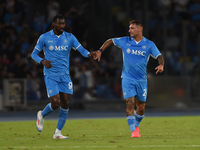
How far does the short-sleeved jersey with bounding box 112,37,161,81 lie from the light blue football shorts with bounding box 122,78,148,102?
0.09 meters

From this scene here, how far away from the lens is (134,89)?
9562 mm

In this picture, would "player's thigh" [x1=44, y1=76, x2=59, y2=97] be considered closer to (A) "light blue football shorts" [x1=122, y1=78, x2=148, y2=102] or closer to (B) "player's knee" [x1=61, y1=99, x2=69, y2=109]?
(B) "player's knee" [x1=61, y1=99, x2=69, y2=109]

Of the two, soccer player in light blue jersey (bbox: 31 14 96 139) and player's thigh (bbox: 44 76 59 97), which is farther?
soccer player in light blue jersey (bbox: 31 14 96 139)

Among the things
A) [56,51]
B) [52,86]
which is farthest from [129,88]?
[56,51]

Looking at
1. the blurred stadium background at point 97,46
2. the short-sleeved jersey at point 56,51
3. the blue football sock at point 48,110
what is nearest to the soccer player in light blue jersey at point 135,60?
the short-sleeved jersey at point 56,51

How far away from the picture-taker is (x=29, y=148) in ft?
24.7

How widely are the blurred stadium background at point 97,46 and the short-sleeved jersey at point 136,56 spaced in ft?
32.9

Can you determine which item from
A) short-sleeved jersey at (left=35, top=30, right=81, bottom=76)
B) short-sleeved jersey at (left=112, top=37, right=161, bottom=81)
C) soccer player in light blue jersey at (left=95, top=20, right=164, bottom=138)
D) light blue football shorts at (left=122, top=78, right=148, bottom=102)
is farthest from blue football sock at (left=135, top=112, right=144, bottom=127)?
short-sleeved jersey at (left=35, top=30, right=81, bottom=76)

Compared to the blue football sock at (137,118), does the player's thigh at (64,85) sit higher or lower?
higher

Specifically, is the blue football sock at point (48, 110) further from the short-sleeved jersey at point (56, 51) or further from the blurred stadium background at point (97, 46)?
the blurred stadium background at point (97, 46)

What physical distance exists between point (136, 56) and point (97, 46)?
44.0ft

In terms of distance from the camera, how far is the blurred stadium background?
20.0 m

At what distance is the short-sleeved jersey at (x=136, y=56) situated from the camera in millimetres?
9578

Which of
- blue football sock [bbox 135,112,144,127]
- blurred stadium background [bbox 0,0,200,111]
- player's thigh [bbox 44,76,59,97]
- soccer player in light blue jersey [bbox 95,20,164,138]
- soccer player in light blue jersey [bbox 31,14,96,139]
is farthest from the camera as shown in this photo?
blurred stadium background [bbox 0,0,200,111]
